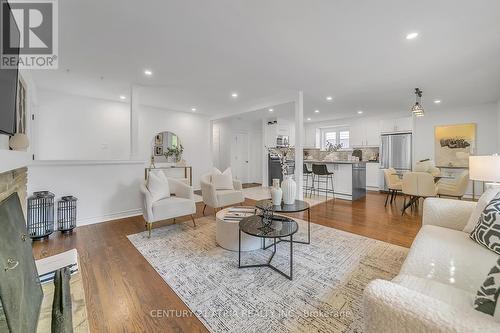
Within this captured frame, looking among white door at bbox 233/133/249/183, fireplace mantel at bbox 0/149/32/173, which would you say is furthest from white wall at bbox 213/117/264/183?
fireplace mantel at bbox 0/149/32/173

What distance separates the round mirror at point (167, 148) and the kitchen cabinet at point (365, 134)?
5.66 metres

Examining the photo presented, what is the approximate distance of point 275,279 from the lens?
1.91m

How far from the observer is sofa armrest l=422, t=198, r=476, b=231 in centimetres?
188

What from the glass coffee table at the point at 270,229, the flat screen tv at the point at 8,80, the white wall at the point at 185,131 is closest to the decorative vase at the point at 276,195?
→ the glass coffee table at the point at 270,229

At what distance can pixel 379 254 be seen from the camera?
2367 millimetres

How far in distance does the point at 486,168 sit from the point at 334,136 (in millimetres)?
5797

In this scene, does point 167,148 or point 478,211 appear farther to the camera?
point 167,148

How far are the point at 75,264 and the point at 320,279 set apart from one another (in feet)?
6.34

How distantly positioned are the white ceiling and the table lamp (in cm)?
134

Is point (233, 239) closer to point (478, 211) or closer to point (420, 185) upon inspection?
point (478, 211)

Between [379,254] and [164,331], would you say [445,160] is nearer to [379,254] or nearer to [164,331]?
[379,254]

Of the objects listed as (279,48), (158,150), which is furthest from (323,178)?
(158,150)

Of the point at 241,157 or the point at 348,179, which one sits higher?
the point at 241,157

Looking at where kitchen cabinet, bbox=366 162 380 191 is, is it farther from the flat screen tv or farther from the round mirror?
the flat screen tv
